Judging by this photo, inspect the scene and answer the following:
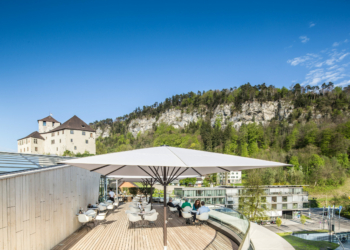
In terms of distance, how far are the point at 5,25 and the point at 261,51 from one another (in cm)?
4095

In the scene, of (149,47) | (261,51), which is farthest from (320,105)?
(149,47)

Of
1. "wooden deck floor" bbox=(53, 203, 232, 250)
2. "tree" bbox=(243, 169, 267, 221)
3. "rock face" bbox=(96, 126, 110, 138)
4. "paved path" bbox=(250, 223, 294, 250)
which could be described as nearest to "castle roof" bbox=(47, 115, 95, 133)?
"tree" bbox=(243, 169, 267, 221)

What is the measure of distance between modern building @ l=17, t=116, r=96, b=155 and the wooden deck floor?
156 ft

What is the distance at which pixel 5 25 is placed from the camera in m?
26.6

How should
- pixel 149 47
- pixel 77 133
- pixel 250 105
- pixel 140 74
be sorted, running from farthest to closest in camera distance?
pixel 250 105 < pixel 77 133 < pixel 149 47 < pixel 140 74

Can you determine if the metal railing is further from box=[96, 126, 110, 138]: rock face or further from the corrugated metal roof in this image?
box=[96, 126, 110, 138]: rock face

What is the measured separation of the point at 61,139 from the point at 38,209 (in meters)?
52.1

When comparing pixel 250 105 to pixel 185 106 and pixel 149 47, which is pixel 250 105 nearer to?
pixel 185 106

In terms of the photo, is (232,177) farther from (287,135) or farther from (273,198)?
(287,135)

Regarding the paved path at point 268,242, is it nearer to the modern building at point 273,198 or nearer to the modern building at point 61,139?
the modern building at point 273,198

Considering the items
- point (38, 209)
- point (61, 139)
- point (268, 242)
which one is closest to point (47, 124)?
point (61, 139)

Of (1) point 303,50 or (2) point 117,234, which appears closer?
(2) point 117,234

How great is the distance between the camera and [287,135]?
88938 mm

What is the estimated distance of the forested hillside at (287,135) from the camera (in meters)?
66.5
